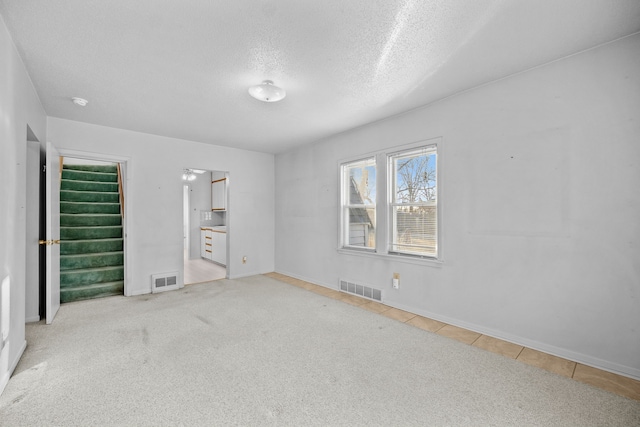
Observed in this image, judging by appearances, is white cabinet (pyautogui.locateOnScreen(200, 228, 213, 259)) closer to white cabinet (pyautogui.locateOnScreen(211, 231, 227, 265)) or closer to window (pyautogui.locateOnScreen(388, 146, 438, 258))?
white cabinet (pyautogui.locateOnScreen(211, 231, 227, 265))

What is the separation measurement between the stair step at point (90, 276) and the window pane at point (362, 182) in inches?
156

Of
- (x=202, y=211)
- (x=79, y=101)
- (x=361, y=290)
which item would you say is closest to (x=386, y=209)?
(x=361, y=290)

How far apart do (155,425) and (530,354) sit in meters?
2.91

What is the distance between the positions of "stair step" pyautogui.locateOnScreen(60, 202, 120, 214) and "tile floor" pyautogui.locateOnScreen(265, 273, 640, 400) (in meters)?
4.68

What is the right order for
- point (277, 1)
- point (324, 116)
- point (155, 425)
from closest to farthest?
1. point (155, 425)
2. point (277, 1)
3. point (324, 116)

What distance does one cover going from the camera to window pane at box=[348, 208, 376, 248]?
4.11 metres

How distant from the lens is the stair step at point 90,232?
4.55 m

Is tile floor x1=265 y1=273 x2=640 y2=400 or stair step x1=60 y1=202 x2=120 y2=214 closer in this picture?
tile floor x1=265 y1=273 x2=640 y2=400

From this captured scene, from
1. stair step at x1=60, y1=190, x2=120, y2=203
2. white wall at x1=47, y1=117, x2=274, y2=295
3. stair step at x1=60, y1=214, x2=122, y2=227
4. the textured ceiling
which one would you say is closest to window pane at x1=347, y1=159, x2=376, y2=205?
the textured ceiling

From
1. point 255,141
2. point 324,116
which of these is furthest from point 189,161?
point 324,116

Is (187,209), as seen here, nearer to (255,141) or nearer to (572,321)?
(255,141)

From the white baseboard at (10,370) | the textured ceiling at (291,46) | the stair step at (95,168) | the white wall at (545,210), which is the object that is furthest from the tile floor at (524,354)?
the stair step at (95,168)

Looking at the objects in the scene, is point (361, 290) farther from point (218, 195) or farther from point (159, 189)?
point (218, 195)

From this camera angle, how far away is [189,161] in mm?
4820
